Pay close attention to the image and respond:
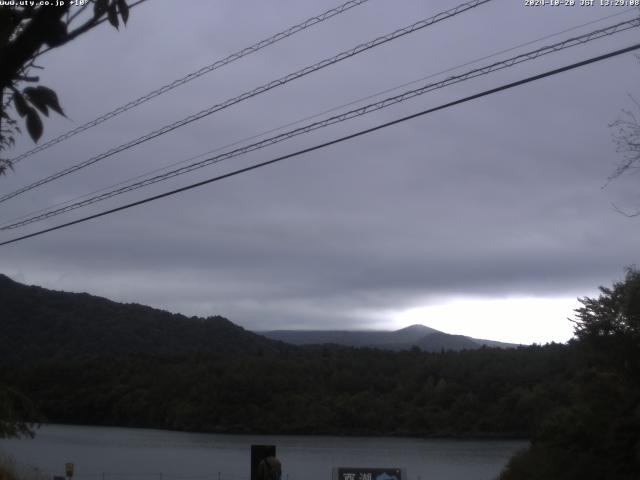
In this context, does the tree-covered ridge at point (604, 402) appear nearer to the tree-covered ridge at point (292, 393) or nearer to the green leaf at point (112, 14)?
the green leaf at point (112, 14)

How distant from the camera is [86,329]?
61.2 meters

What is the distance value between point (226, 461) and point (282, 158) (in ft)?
86.8

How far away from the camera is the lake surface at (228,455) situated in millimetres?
34312

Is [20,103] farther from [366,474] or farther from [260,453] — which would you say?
[366,474]

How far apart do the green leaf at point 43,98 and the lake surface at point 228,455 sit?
28799 millimetres

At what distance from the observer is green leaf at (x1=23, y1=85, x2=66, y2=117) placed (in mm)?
3898

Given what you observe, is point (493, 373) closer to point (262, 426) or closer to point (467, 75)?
point (262, 426)

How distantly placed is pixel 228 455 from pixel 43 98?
37411 millimetres

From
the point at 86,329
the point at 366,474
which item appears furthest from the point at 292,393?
the point at 366,474

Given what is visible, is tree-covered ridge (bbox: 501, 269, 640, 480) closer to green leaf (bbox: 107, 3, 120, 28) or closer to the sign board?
the sign board

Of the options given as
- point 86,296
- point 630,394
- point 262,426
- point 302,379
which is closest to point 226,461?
point 262,426

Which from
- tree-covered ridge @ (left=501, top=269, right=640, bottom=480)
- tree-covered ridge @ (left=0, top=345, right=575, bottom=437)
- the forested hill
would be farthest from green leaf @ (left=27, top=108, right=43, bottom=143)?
the forested hill

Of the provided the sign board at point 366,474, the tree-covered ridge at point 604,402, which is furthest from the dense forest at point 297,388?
the sign board at point 366,474

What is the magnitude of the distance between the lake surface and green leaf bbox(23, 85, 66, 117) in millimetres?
28799
